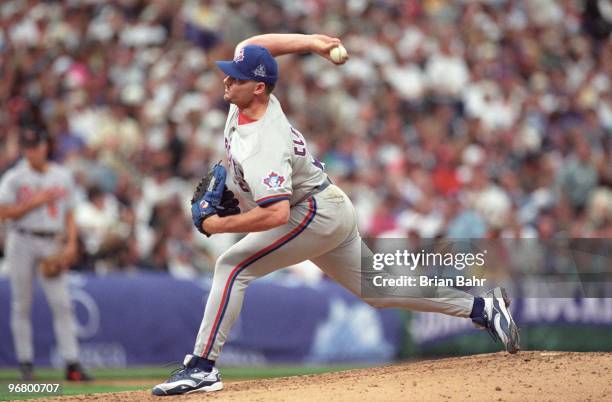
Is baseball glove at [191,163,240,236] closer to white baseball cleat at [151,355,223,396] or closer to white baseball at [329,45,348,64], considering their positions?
white baseball cleat at [151,355,223,396]

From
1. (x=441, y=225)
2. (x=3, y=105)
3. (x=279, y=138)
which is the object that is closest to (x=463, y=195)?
(x=441, y=225)

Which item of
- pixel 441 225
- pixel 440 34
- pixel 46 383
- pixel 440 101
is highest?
pixel 440 34

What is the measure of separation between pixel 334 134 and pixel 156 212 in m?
3.65

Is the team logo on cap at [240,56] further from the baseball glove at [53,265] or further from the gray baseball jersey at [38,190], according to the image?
the gray baseball jersey at [38,190]

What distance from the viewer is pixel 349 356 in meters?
12.0

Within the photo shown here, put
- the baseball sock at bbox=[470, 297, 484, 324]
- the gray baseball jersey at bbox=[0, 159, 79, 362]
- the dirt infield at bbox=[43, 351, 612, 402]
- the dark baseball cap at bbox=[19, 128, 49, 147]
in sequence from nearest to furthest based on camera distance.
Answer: the dirt infield at bbox=[43, 351, 612, 402]
the baseball sock at bbox=[470, 297, 484, 324]
the gray baseball jersey at bbox=[0, 159, 79, 362]
the dark baseball cap at bbox=[19, 128, 49, 147]

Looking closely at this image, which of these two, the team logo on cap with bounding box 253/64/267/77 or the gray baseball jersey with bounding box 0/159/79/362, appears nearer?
the team logo on cap with bounding box 253/64/267/77

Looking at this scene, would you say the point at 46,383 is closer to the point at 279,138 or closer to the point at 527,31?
the point at 279,138

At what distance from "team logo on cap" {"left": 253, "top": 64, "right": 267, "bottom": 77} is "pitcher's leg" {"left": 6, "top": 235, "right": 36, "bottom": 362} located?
4.81 meters

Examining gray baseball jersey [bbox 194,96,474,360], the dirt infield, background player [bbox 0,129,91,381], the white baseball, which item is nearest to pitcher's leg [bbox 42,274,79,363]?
background player [bbox 0,129,91,381]

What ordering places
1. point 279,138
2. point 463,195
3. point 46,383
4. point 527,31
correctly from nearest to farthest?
point 279,138 → point 46,383 → point 463,195 → point 527,31

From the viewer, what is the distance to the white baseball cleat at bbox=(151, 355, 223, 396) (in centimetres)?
632

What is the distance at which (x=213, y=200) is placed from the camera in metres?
6.20

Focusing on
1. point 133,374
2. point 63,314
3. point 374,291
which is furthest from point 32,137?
point 374,291
